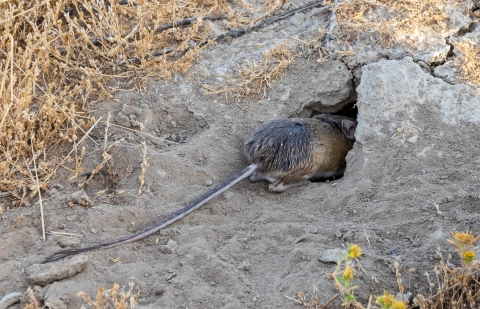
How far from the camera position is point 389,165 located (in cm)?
501

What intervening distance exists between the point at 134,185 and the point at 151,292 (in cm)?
132

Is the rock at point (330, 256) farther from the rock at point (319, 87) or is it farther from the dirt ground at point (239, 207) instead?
the rock at point (319, 87)

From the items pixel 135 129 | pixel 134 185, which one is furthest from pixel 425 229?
pixel 135 129

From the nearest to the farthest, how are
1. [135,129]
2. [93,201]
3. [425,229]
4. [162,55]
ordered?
[425,229], [93,201], [135,129], [162,55]

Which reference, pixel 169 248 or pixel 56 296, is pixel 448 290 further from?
pixel 56 296

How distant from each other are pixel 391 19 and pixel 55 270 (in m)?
4.26

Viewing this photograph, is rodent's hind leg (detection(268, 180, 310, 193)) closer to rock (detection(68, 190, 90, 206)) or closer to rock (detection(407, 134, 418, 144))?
rock (detection(407, 134, 418, 144))

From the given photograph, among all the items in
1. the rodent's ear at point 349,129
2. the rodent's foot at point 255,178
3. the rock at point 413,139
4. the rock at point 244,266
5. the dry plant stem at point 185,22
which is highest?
the dry plant stem at point 185,22

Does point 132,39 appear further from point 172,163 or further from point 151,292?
point 151,292

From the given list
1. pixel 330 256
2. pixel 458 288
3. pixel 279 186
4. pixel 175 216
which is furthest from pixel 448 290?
pixel 279 186

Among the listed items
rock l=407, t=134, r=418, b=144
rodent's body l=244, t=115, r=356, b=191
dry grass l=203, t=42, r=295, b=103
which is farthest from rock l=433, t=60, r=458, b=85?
dry grass l=203, t=42, r=295, b=103

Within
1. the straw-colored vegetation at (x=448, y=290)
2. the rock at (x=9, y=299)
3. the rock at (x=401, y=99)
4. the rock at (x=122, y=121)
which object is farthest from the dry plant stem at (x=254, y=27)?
the straw-colored vegetation at (x=448, y=290)

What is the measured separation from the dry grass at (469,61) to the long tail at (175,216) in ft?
7.45

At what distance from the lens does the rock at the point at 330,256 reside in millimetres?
3784
